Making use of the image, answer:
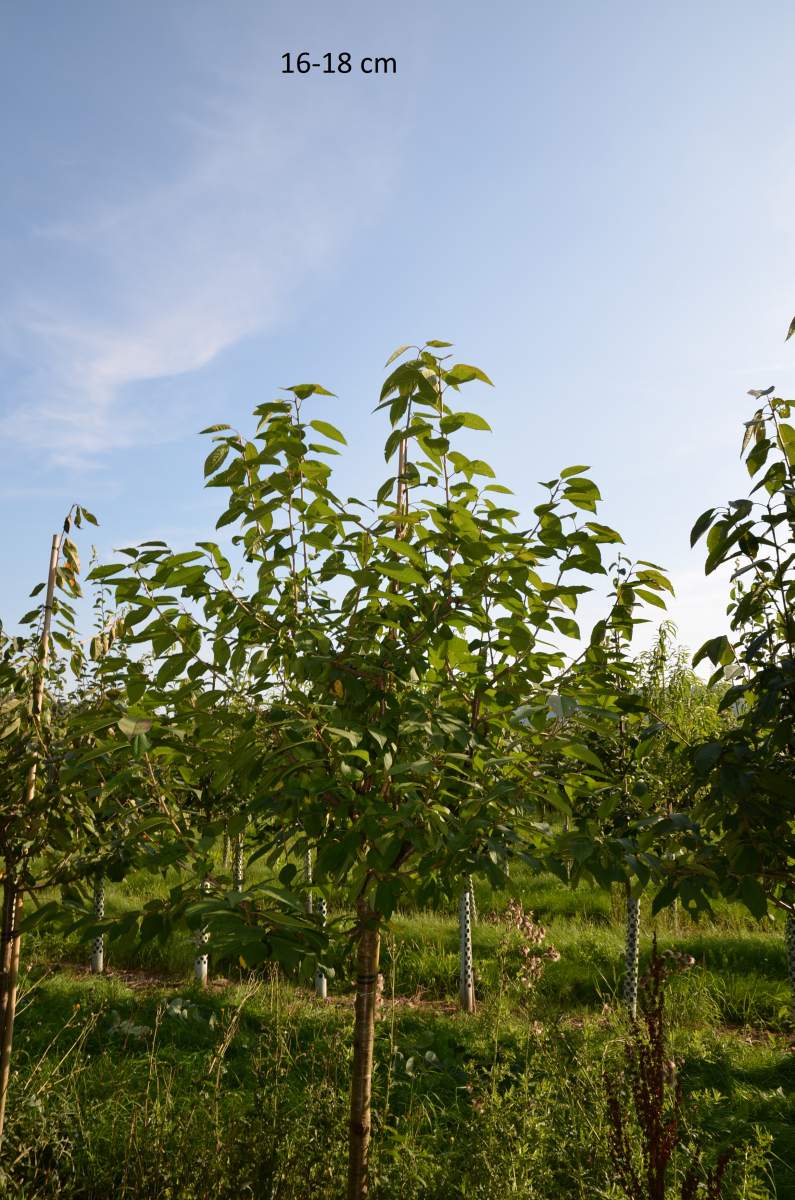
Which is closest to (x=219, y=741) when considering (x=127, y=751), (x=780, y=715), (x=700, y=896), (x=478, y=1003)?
(x=127, y=751)

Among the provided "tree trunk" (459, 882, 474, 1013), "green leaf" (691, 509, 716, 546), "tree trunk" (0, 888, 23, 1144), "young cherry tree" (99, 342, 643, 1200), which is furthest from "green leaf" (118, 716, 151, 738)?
"tree trunk" (459, 882, 474, 1013)

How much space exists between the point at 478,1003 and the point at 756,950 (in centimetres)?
312

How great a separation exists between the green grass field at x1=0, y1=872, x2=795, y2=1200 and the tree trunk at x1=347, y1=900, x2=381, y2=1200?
0.60 ft

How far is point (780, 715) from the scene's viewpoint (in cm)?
274

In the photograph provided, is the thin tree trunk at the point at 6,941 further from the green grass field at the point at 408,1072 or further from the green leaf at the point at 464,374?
the green leaf at the point at 464,374

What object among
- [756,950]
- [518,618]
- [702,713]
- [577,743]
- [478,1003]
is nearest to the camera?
[577,743]

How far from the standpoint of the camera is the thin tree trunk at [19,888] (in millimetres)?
3633

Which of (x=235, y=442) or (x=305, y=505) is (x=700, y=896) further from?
(x=235, y=442)

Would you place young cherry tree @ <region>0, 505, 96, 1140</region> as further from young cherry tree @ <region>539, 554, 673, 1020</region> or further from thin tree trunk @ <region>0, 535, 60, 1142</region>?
young cherry tree @ <region>539, 554, 673, 1020</region>

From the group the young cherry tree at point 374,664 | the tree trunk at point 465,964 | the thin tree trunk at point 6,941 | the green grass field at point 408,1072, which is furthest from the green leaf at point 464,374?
the tree trunk at point 465,964

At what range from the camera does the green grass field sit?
346 cm

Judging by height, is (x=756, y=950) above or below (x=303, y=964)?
below

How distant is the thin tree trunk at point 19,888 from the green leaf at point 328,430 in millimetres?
1884

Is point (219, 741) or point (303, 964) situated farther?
point (219, 741)
